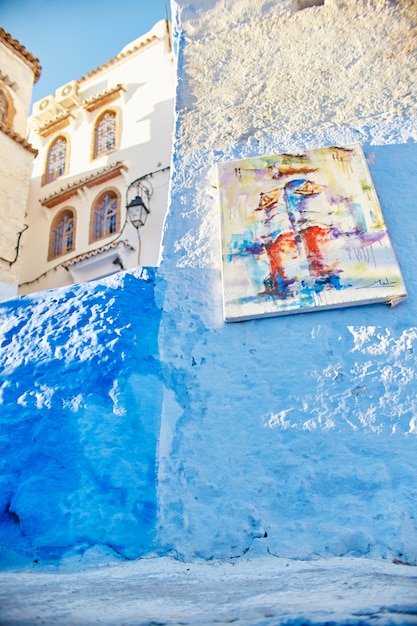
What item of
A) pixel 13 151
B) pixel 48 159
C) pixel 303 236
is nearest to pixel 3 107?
pixel 13 151

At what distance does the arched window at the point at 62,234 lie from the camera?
11.4m

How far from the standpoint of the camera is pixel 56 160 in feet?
42.1

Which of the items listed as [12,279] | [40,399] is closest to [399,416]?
[40,399]

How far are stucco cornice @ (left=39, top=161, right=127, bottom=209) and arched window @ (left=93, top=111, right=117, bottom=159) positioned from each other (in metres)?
0.80

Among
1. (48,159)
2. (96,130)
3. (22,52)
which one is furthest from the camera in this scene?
(48,159)

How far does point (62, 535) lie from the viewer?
2.49 meters

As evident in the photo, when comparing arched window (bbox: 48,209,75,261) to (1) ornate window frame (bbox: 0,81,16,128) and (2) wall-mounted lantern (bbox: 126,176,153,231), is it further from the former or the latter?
(1) ornate window frame (bbox: 0,81,16,128)

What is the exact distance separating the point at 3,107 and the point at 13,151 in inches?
48.2

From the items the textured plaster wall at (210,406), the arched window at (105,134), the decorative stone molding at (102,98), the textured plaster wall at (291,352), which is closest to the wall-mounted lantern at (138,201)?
the arched window at (105,134)

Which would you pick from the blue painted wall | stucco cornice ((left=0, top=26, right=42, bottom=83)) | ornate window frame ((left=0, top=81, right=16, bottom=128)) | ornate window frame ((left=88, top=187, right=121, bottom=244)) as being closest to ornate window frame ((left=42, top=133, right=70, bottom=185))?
ornate window frame ((left=88, top=187, right=121, bottom=244))

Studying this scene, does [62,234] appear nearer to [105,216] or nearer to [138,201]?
[105,216]

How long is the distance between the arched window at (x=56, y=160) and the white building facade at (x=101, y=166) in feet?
0.09

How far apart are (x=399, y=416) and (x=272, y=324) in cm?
94

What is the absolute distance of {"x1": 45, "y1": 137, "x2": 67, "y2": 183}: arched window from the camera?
12586 millimetres
